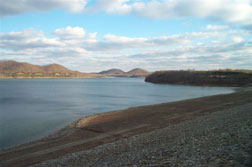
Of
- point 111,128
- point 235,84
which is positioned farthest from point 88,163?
point 235,84

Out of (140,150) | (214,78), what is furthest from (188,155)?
(214,78)

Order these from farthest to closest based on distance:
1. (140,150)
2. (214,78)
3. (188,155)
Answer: (214,78)
(140,150)
(188,155)

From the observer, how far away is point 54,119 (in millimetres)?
25672

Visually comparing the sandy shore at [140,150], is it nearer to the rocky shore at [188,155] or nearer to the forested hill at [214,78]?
the rocky shore at [188,155]

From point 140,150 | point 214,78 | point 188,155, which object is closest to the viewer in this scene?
point 188,155

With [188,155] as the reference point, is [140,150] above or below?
below

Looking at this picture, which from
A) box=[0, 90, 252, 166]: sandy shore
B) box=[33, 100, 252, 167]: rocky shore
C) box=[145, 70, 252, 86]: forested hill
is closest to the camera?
box=[33, 100, 252, 167]: rocky shore

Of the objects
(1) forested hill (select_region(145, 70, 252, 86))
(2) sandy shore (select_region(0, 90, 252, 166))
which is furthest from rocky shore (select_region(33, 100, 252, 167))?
(1) forested hill (select_region(145, 70, 252, 86))

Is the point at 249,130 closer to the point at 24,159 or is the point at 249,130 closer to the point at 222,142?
the point at 222,142

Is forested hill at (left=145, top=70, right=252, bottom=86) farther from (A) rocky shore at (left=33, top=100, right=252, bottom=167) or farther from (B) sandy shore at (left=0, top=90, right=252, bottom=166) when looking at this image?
(A) rocky shore at (left=33, top=100, right=252, bottom=167)

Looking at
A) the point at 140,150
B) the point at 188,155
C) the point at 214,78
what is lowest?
the point at 140,150

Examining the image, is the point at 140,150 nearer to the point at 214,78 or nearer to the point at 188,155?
the point at 188,155

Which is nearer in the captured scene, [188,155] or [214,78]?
[188,155]

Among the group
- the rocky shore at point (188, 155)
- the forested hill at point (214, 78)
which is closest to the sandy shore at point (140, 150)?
the rocky shore at point (188, 155)
